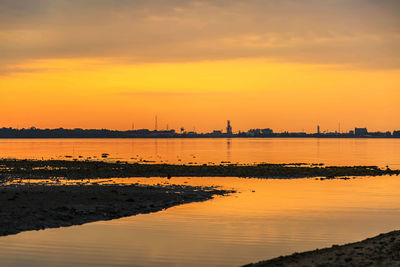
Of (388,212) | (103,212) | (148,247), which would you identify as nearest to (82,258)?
(148,247)

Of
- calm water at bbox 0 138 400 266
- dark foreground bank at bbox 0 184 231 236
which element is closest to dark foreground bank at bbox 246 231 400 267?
calm water at bbox 0 138 400 266

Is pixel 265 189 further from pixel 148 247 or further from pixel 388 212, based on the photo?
pixel 148 247

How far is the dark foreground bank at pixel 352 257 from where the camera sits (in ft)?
55.1

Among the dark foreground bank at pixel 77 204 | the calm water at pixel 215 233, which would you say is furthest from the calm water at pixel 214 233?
the dark foreground bank at pixel 77 204

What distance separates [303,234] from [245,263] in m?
6.68

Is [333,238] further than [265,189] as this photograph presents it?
No

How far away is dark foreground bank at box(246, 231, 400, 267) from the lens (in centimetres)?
1678

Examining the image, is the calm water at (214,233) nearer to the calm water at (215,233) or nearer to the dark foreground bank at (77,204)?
the calm water at (215,233)

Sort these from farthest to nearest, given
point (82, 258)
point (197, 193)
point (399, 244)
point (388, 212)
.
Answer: point (197, 193) → point (388, 212) → point (82, 258) → point (399, 244)

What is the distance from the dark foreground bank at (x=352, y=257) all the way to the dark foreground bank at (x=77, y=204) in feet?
41.8

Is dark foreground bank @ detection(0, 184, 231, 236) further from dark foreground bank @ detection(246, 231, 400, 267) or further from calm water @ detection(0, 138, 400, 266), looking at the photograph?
dark foreground bank @ detection(246, 231, 400, 267)

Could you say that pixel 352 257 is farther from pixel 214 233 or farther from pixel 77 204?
pixel 77 204

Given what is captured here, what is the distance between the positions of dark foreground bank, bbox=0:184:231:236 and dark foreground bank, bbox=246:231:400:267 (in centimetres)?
1275

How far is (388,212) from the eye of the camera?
33.4m
